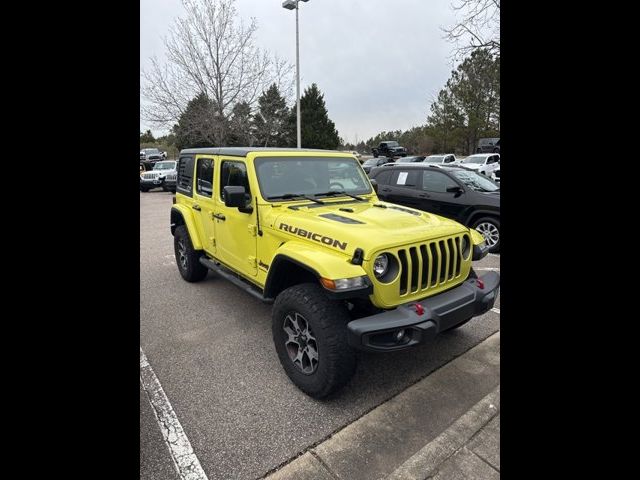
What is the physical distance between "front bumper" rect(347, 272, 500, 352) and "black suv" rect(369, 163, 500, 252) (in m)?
3.94

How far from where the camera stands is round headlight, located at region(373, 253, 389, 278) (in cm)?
256

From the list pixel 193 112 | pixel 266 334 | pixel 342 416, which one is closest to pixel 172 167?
pixel 193 112

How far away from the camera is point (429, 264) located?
274 cm

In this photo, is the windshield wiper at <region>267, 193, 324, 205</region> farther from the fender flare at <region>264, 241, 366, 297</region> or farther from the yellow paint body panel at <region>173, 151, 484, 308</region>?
the fender flare at <region>264, 241, 366, 297</region>

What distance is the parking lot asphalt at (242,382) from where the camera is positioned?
230cm

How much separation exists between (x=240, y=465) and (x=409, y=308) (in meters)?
1.40

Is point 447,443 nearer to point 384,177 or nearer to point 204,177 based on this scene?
point 204,177

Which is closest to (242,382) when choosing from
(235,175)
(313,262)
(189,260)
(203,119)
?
(313,262)

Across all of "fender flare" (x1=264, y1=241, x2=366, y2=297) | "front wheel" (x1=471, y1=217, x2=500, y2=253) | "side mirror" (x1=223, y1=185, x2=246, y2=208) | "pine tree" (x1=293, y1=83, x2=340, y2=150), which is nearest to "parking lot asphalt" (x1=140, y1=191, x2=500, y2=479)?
"fender flare" (x1=264, y1=241, x2=366, y2=297)

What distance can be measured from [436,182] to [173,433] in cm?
620

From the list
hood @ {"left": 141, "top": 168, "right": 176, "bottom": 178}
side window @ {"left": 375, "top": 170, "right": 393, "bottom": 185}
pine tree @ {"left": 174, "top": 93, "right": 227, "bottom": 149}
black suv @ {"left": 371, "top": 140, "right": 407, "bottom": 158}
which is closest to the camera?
side window @ {"left": 375, "top": 170, "right": 393, "bottom": 185}

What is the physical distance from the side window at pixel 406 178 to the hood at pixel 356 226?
13.5 feet
